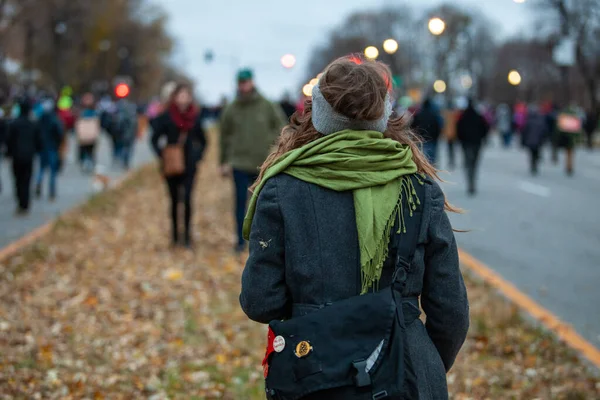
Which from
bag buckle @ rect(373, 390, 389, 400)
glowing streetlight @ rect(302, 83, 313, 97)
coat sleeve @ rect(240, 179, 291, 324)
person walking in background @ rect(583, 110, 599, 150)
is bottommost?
person walking in background @ rect(583, 110, 599, 150)

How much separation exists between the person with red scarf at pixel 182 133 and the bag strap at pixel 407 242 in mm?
7176

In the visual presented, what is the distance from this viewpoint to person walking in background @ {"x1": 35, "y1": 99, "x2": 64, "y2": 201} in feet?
53.4

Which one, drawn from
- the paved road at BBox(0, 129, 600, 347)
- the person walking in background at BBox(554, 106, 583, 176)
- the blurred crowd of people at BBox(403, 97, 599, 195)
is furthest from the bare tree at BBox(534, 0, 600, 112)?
the paved road at BBox(0, 129, 600, 347)

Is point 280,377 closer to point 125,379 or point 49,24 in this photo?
point 125,379

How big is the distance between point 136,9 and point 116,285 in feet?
239

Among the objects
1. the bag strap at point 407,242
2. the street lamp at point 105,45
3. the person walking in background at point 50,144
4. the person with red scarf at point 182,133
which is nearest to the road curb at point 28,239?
the person walking in background at point 50,144

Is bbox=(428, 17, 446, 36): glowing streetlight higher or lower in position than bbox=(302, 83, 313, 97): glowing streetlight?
higher

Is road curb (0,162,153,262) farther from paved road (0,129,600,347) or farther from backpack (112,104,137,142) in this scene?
backpack (112,104,137,142)

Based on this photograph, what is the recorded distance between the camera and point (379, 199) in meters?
2.62

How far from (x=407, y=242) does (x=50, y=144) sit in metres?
15.0

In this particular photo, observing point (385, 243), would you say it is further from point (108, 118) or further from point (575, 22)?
point (575, 22)

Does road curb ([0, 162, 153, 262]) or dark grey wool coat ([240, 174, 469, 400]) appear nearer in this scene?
dark grey wool coat ([240, 174, 469, 400])

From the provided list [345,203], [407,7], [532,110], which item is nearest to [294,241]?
[345,203]

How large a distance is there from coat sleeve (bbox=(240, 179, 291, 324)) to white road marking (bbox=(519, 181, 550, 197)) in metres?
14.2
